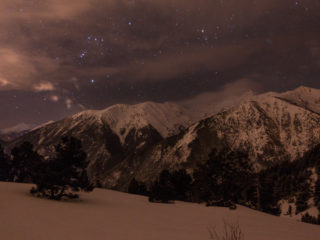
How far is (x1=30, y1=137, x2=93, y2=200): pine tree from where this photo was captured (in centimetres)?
1955

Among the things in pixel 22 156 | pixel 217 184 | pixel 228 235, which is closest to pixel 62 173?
pixel 228 235

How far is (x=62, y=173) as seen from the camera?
1977 cm

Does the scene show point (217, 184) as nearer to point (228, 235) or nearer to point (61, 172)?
point (61, 172)

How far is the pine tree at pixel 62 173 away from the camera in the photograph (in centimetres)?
1955

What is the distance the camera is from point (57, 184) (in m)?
19.9

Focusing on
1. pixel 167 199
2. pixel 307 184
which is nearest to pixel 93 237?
pixel 167 199

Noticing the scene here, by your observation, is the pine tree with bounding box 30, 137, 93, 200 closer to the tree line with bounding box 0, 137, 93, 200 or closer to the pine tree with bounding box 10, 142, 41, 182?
the tree line with bounding box 0, 137, 93, 200

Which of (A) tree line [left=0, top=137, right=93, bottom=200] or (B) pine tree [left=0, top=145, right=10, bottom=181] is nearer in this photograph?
(A) tree line [left=0, top=137, right=93, bottom=200]

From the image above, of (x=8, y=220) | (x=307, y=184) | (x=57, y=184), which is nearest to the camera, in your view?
(x=8, y=220)

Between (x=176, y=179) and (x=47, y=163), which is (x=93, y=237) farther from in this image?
(x=176, y=179)

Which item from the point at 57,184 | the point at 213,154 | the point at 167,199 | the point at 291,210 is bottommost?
the point at 291,210

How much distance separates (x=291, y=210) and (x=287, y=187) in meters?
21.4

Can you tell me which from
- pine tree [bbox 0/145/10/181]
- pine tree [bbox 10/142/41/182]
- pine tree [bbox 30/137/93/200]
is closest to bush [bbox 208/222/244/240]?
pine tree [bbox 30/137/93/200]

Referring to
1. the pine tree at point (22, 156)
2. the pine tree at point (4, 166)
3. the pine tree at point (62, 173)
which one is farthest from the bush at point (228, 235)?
the pine tree at point (4, 166)
